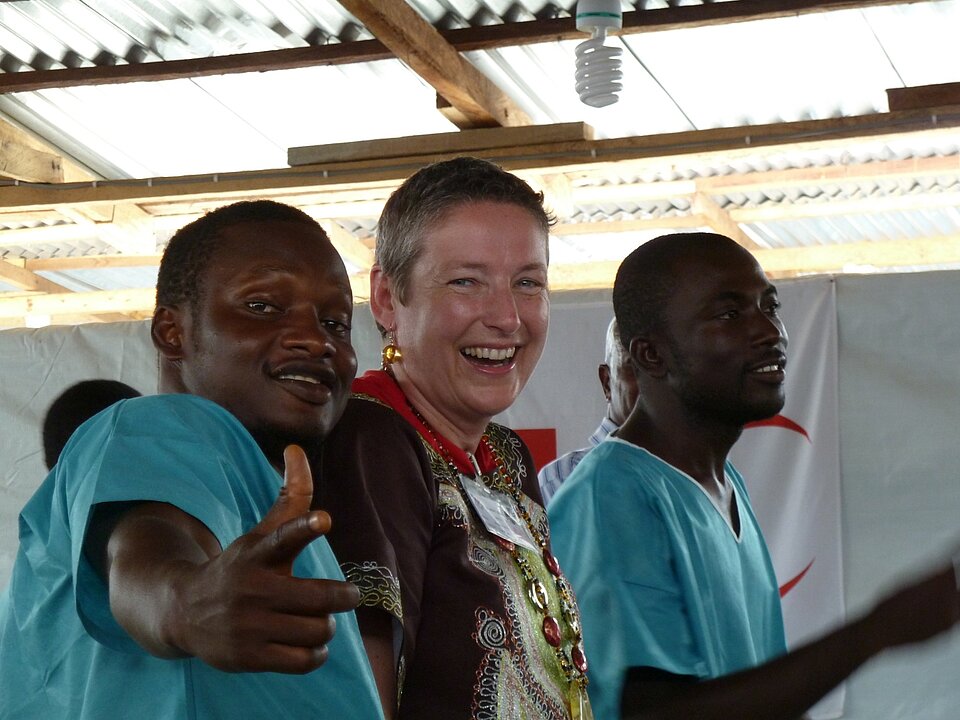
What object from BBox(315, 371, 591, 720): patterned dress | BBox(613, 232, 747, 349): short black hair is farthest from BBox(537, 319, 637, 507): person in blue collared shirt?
BBox(315, 371, 591, 720): patterned dress

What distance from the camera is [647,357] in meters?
2.15

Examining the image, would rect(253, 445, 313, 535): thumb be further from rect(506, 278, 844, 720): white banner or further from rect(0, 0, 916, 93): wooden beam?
rect(506, 278, 844, 720): white banner

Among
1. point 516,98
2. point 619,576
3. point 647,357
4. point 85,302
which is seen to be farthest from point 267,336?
point 85,302

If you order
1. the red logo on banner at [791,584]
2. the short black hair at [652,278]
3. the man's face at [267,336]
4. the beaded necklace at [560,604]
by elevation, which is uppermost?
the short black hair at [652,278]

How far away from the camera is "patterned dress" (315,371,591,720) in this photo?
142 centimetres

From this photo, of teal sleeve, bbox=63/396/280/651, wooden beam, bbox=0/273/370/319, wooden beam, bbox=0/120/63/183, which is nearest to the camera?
teal sleeve, bbox=63/396/280/651

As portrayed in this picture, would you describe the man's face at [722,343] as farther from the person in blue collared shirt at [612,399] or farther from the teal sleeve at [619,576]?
the person in blue collared shirt at [612,399]

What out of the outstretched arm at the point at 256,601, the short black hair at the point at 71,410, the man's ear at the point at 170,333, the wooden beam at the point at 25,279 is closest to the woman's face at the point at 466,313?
the man's ear at the point at 170,333

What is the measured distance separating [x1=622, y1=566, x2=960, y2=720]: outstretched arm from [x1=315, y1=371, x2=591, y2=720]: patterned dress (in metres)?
0.18

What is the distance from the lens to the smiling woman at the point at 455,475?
4.74 ft

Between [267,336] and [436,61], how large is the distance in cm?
273

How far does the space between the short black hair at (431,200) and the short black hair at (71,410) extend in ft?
4.62

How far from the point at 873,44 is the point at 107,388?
3.04m

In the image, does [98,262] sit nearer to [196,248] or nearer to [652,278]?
[652,278]
